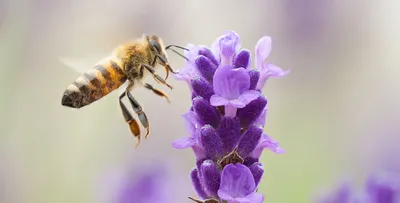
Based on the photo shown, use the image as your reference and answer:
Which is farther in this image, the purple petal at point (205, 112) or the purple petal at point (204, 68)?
the purple petal at point (204, 68)

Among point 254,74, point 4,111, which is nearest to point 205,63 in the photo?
point 254,74

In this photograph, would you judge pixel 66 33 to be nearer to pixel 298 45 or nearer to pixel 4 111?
pixel 4 111

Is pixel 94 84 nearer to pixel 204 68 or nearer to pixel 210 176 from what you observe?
pixel 204 68

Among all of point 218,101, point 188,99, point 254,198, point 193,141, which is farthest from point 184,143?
point 188,99

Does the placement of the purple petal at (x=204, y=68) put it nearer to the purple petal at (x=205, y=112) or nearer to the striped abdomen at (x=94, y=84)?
the purple petal at (x=205, y=112)

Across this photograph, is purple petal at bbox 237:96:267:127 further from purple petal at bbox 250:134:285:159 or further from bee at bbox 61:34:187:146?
bee at bbox 61:34:187:146

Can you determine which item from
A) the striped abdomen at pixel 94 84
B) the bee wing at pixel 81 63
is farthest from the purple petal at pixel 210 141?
the bee wing at pixel 81 63
